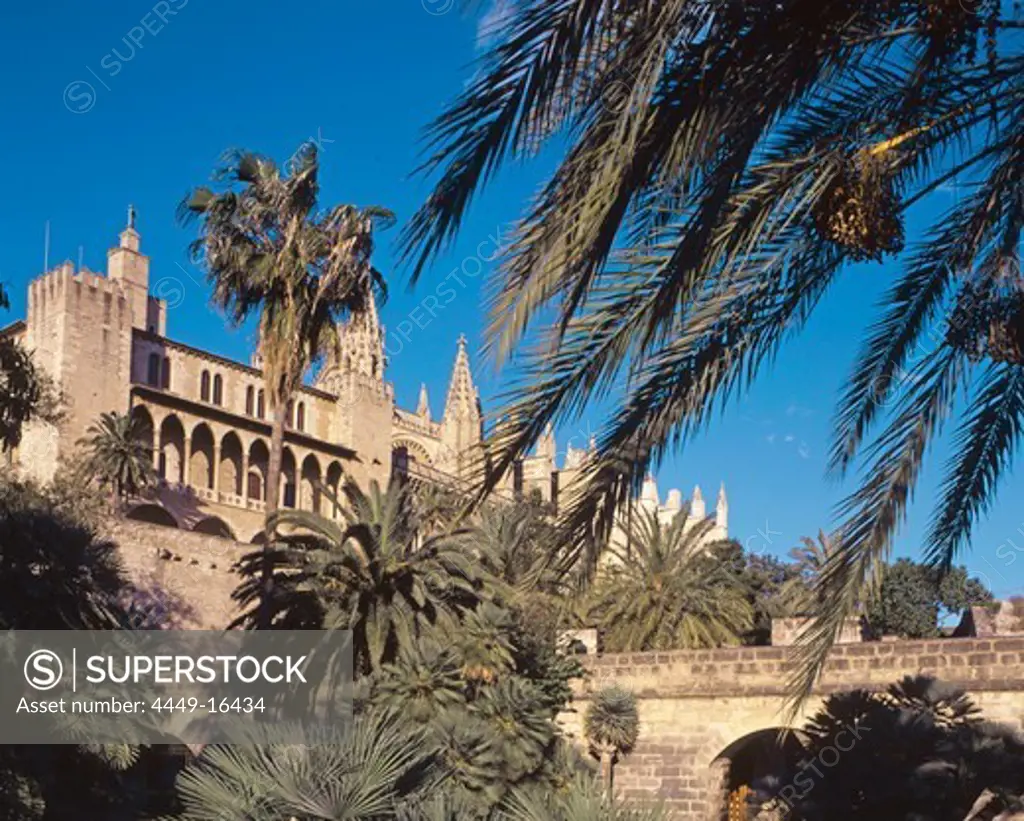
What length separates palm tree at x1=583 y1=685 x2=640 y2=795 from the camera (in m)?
22.5

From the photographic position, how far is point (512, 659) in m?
20.8

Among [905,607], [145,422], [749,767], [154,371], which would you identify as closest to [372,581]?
[749,767]

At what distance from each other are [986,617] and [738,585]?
13.3 meters

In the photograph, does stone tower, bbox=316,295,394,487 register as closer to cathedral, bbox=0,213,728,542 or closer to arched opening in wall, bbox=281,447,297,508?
cathedral, bbox=0,213,728,542

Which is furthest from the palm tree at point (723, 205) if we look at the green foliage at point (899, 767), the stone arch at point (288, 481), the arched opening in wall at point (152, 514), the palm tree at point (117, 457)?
the stone arch at point (288, 481)

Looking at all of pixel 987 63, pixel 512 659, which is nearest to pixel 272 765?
pixel 987 63

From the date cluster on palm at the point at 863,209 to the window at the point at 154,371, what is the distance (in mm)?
43118

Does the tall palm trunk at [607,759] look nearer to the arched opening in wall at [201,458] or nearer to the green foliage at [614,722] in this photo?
the green foliage at [614,722]

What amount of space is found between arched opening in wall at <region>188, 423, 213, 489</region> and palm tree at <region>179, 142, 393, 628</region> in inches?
970

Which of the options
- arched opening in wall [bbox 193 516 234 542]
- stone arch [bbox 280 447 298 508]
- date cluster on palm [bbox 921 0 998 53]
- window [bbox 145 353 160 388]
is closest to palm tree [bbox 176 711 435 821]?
date cluster on palm [bbox 921 0 998 53]

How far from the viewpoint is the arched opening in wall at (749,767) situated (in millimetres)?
22141

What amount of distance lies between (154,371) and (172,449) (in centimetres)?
276

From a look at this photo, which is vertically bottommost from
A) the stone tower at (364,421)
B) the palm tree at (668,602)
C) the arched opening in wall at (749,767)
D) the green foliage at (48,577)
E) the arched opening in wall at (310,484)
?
the arched opening in wall at (749,767)

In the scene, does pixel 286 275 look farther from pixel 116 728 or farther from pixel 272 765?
pixel 272 765
